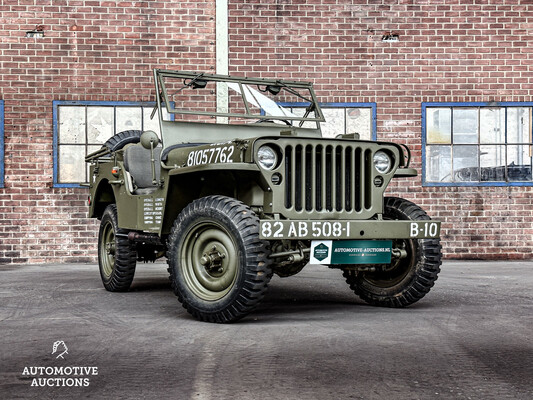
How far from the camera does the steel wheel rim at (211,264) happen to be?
5.08 meters

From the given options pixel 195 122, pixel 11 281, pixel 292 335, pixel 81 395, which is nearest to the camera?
pixel 81 395

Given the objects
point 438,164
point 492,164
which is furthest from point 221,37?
point 492,164

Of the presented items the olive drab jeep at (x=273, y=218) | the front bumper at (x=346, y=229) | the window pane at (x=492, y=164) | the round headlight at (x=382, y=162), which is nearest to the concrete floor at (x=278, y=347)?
the olive drab jeep at (x=273, y=218)

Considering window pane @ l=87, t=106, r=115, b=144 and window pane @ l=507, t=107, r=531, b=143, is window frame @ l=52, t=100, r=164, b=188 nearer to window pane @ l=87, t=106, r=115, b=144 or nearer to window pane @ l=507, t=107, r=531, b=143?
window pane @ l=87, t=106, r=115, b=144

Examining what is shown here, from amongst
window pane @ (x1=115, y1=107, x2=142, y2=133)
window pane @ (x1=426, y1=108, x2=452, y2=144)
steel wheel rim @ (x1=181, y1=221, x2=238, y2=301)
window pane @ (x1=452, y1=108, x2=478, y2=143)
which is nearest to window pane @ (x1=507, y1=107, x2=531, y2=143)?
window pane @ (x1=452, y1=108, x2=478, y2=143)

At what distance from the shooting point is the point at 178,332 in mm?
4738

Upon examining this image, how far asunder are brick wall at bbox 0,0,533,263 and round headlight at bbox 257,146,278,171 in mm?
6312

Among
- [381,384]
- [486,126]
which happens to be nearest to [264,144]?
[381,384]

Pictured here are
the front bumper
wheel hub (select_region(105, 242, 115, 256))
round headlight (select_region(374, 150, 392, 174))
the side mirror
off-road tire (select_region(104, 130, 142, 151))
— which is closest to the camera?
the front bumper

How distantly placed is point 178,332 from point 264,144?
4.81 feet

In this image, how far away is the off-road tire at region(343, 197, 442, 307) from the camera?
5609 millimetres

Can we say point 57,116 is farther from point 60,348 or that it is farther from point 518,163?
point 518,163

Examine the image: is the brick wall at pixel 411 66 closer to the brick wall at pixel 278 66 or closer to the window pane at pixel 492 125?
the brick wall at pixel 278 66

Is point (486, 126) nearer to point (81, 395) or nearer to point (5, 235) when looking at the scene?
point (5, 235)
